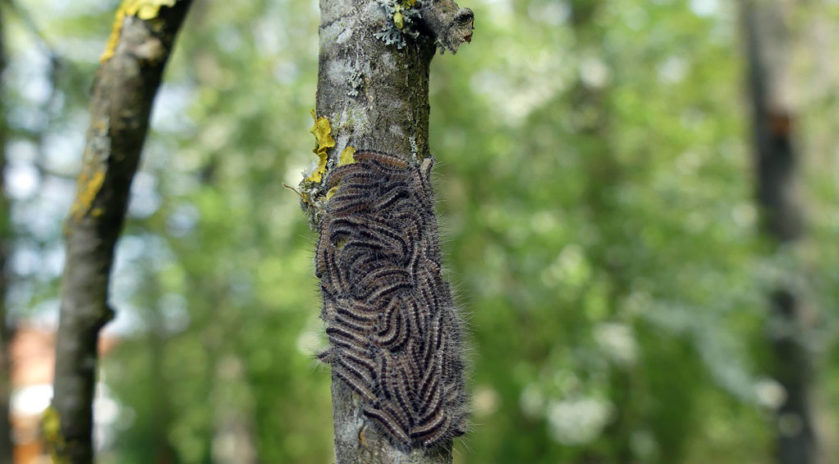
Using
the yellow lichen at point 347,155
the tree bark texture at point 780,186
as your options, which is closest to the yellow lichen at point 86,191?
the yellow lichen at point 347,155

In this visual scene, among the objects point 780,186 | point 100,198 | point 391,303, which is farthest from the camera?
point 780,186

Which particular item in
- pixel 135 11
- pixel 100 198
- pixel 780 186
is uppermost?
pixel 780 186

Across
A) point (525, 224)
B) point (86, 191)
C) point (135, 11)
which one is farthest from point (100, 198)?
point (525, 224)

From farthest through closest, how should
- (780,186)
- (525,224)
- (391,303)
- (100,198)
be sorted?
1. (780,186)
2. (525,224)
3. (100,198)
4. (391,303)

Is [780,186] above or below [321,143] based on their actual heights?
above

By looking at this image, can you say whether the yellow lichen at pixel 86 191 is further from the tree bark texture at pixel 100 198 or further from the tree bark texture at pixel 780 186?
the tree bark texture at pixel 780 186

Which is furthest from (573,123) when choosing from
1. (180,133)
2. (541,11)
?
(180,133)

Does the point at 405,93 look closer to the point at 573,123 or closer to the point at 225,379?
the point at 573,123

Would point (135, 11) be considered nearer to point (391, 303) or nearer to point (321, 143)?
point (321, 143)
